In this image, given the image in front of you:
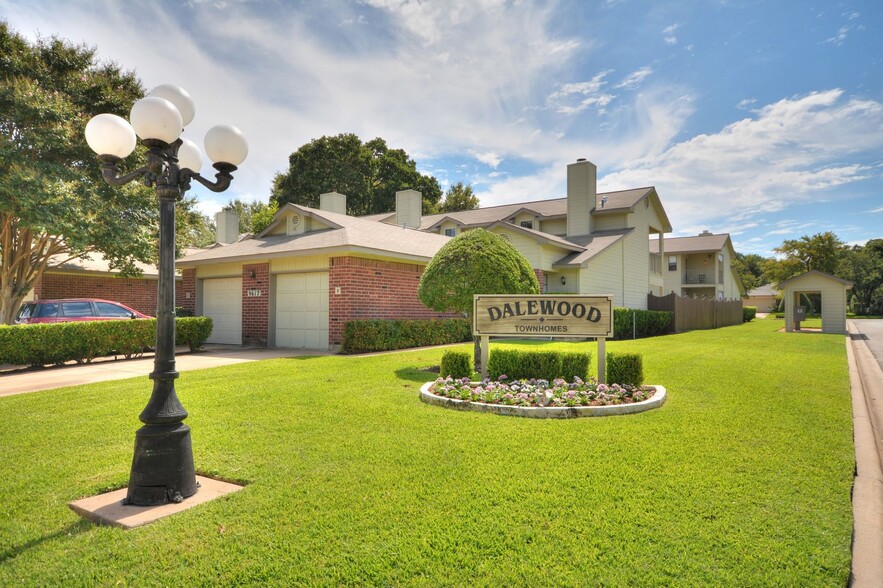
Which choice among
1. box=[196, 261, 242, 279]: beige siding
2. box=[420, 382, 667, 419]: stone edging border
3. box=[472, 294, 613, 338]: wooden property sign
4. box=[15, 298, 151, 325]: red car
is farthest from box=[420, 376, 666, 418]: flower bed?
box=[196, 261, 242, 279]: beige siding

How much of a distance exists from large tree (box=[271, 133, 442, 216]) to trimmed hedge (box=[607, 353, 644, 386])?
3336cm

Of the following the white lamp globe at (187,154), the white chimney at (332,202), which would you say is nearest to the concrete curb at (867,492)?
the white lamp globe at (187,154)

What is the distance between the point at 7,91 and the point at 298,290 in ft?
29.0

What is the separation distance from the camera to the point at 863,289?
5431 cm

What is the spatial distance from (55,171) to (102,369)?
6.52 m

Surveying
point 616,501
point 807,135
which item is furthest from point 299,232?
point 807,135

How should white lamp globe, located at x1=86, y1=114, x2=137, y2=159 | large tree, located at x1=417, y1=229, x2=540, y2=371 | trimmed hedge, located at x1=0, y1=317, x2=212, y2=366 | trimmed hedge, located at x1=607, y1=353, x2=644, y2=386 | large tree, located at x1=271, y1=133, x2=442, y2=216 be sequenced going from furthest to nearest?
1. large tree, located at x1=271, y1=133, x2=442, y2=216
2. trimmed hedge, located at x1=0, y1=317, x2=212, y2=366
3. large tree, located at x1=417, y1=229, x2=540, y2=371
4. trimmed hedge, located at x1=607, y1=353, x2=644, y2=386
5. white lamp globe, located at x1=86, y1=114, x2=137, y2=159

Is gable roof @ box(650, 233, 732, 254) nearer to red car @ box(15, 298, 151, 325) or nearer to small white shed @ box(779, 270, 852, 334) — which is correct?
small white shed @ box(779, 270, 852, 334)

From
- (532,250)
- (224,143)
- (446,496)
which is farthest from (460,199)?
(446,496)

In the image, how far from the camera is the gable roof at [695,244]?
1427 inches

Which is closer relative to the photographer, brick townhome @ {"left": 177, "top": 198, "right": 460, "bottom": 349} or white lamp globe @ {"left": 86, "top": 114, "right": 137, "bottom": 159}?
white lamp globe @ {"left": 86, "top": 114, "right": 137, "bottom": 159}

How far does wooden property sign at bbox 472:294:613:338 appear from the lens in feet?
23.7

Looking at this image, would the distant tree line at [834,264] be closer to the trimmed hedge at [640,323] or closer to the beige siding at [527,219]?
the trimmed hedge at [640,323]

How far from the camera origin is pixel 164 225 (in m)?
3.87
